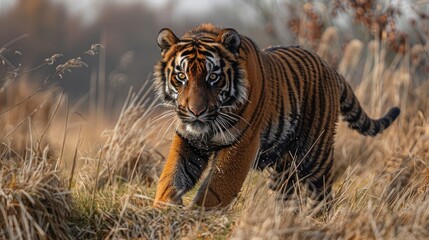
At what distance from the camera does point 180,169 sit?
5395mm

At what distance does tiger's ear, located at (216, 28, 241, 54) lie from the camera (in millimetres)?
5336

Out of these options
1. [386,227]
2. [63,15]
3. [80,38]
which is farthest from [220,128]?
[80,38]

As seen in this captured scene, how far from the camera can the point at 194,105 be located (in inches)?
198

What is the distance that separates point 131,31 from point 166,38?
24.7 m

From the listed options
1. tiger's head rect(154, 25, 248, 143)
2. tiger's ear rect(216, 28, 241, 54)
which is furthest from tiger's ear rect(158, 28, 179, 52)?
tiger's ear rect(216, 28, 241, 54)

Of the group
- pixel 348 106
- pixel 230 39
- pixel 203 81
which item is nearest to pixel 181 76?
pixel 203 81

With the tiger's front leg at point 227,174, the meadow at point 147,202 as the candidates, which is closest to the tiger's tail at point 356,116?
the meadow at point 147,202

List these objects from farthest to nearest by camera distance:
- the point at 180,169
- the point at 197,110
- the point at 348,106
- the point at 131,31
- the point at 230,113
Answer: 1. the point at 131,31
2. the point at 348,106
3. the point at 180,169
4. the point at 230,113
5. the point at 197,110

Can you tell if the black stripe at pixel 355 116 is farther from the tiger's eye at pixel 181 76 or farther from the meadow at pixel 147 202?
the tiger's eye at pixel 181 76

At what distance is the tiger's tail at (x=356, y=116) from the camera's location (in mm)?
6623

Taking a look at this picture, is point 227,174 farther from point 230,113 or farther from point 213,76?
point 213,76

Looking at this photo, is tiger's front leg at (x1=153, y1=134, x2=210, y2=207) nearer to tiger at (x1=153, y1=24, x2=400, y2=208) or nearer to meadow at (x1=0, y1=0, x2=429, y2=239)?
tiger at (x1=153, y1=24, x2=400, y2=208)

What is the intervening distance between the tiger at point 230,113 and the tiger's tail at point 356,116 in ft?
1.34

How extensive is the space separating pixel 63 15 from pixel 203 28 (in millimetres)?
19700
